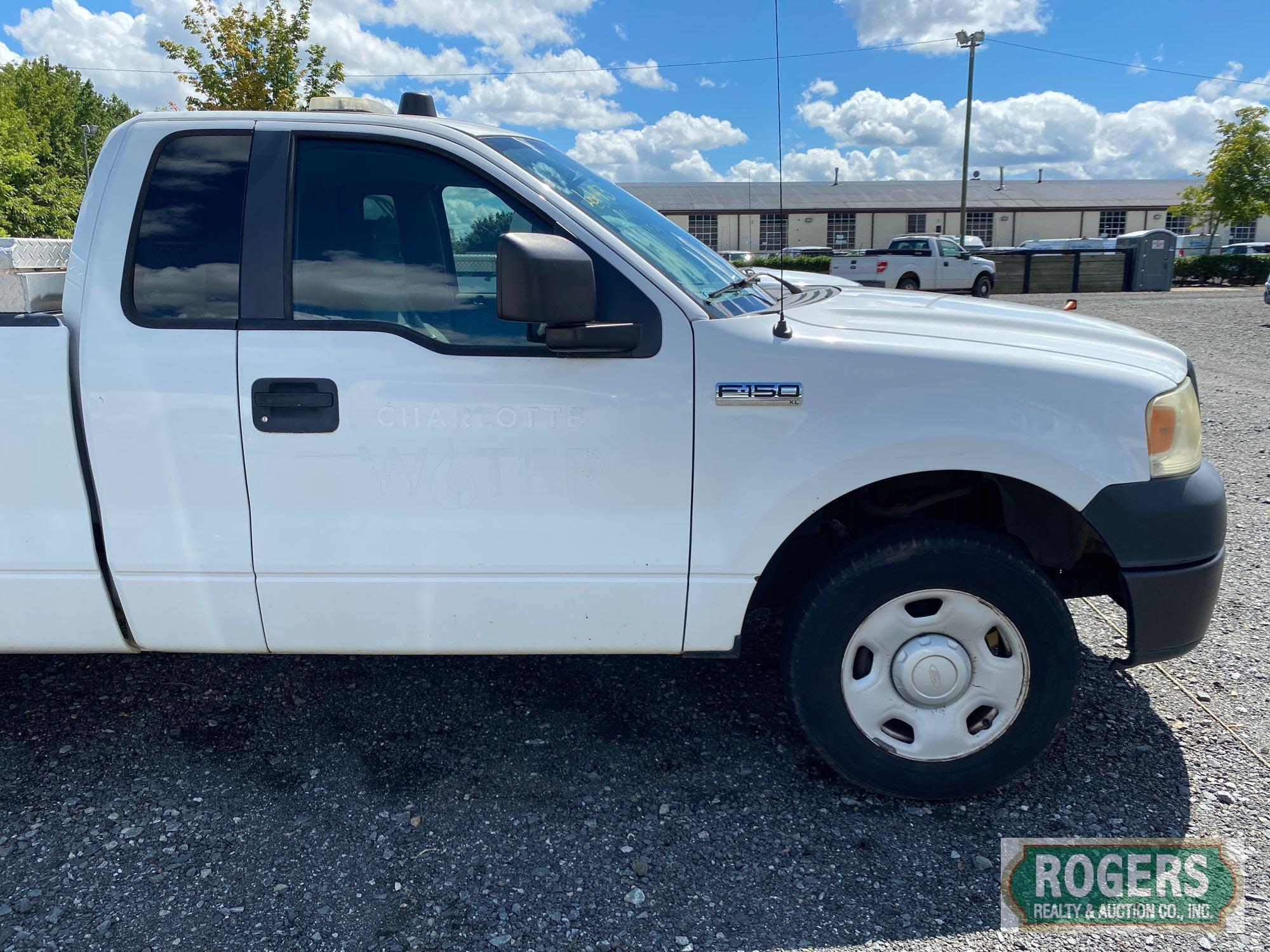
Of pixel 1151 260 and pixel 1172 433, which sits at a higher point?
pixel 1151 260

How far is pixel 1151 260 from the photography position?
3066 cm

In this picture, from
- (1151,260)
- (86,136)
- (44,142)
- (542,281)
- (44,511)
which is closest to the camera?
(542,281)

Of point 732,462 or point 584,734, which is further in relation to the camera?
point 584,734

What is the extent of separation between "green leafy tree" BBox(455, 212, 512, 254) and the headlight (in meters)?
1.96

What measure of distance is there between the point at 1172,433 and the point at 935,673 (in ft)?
3.22

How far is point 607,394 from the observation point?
261cm

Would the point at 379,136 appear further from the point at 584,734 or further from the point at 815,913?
the point at 815,913

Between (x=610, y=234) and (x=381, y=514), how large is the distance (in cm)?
106

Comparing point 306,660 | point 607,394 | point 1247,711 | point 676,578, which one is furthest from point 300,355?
point 1247,711

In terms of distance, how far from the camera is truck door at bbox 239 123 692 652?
8.59 feet

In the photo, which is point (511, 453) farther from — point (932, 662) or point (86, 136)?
point (86, 136)

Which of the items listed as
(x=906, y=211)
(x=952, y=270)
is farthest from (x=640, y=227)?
(x=906, y=211)

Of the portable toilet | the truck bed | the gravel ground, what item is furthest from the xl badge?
the portable toilet

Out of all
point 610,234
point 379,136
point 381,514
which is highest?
point 379,136
